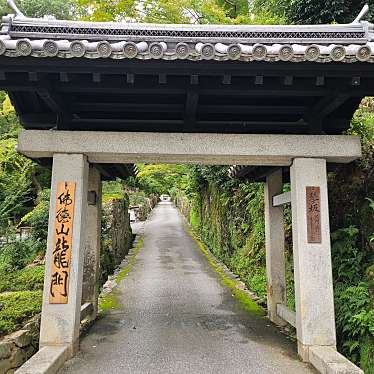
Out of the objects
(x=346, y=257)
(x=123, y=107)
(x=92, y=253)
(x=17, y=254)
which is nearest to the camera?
(x=123, y=107)

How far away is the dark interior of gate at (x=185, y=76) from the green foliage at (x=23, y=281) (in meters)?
4.75

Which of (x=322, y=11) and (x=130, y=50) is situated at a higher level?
(x=322, y=11)

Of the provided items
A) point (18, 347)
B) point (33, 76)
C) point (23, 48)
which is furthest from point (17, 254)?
point (23, 48)

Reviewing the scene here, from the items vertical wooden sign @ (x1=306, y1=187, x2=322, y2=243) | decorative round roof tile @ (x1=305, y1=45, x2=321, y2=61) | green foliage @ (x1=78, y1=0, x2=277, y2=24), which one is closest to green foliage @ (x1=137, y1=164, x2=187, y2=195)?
green foliage @ (x1=78, y1=0, x2=277, y2=24)

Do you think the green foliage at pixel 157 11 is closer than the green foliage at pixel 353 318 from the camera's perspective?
No

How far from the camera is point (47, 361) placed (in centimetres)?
425

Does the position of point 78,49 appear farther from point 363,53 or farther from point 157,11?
point 157,11

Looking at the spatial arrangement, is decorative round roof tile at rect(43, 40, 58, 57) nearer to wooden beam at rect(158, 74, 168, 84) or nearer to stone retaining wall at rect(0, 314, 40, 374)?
wooden beam at rect(158, 74, 168, 84)

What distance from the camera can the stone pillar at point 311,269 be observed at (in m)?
4.78

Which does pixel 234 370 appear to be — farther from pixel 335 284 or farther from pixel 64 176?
pixel 64 176

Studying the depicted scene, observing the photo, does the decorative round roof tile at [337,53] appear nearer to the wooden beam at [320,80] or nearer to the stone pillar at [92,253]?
the wooden beam at [320,80]

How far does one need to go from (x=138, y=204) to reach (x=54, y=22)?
28.8m

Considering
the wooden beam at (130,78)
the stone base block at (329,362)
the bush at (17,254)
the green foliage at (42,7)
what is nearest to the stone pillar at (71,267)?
the wooden beam at (130,78)

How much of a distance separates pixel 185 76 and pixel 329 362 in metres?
3.90
